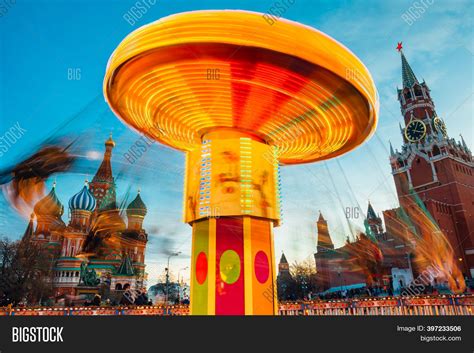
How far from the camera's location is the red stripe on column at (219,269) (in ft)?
32.4

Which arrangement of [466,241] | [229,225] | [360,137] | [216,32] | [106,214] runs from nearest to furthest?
[216,32] → [229,225] → [360,137] → [106,214] → [466,241]

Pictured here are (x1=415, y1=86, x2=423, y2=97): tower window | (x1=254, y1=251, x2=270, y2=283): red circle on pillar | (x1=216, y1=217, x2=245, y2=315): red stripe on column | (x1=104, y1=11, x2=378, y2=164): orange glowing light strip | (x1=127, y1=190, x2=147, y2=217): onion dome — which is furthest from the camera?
(x1=415, y1=86, x2=423, y2=97): tower window

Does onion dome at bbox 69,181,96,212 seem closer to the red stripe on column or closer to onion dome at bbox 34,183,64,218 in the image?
onion dome at bbox 34,183,64,218

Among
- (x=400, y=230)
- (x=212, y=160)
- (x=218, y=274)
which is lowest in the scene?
(x=218, y=274)

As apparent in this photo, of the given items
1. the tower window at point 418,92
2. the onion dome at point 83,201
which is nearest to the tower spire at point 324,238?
the tower window at point 418,92

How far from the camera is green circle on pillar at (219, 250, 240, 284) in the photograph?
1009 cm

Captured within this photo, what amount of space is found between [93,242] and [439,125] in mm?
59123

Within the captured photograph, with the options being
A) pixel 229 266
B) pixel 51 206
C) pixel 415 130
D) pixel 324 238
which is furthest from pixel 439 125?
pixel 229 266

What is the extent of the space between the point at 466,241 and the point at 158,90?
55173 millimetres

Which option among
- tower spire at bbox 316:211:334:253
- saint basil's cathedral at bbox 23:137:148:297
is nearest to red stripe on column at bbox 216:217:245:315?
saint basil's cathedral at bbox 23:137:148:297

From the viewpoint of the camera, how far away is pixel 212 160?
10961 millimetres

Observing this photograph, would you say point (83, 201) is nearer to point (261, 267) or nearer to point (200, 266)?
point (200, 266)
